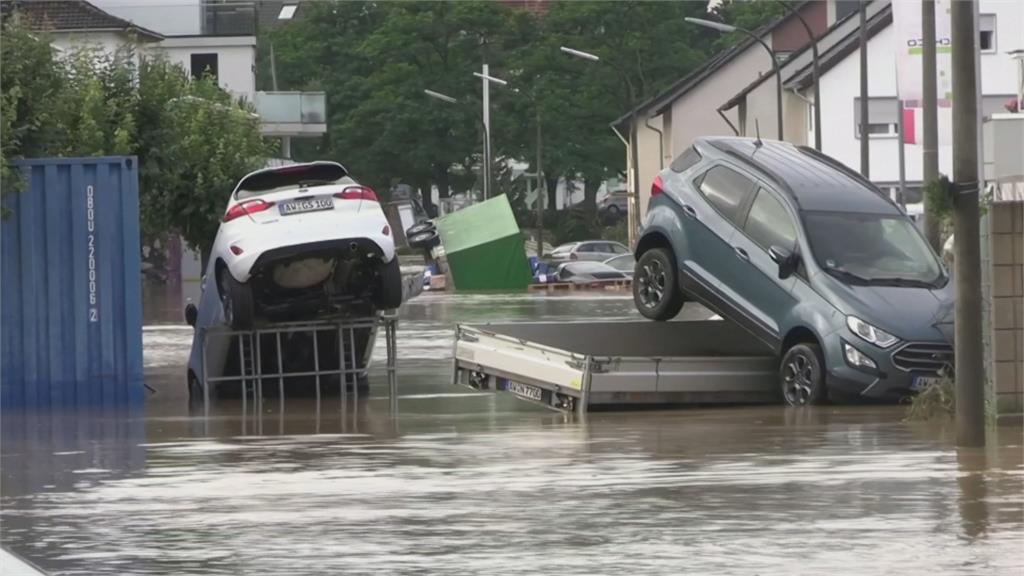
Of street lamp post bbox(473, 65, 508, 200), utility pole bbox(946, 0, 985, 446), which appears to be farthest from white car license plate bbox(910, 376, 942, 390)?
street lamp post bbox(473, 65, 508, 200)

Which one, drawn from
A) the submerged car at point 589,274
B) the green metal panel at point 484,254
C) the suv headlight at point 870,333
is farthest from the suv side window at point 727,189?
the submerged car at point 589,274

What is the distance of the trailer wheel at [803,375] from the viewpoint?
55.8ft

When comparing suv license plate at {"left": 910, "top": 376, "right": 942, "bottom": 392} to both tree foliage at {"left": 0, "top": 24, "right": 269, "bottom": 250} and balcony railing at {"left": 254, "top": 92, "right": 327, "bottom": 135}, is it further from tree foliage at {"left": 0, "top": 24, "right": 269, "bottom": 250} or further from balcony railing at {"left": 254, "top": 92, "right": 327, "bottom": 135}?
balcony railing at {"left": 254, "top": 92, "right": 327, "bottom": 135}

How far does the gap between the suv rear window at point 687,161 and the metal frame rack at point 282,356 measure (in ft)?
10.9

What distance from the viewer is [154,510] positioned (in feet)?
34.2

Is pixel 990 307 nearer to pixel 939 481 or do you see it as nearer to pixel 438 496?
pixel 939 481

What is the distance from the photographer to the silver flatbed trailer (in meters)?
17.2

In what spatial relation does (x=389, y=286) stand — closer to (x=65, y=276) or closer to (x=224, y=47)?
(x=65, y=276)

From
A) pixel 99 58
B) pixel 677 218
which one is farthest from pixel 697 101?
pixel 677 218

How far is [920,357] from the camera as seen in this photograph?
16844 millimetres

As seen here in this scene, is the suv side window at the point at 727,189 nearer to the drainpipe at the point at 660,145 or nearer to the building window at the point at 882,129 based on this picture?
the building window at the point at 882,129

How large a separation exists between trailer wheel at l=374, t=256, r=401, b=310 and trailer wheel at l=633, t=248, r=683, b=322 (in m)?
2.40

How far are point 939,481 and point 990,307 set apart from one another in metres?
4.10

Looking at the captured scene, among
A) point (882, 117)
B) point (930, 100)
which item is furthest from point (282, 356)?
point (882, 117)
